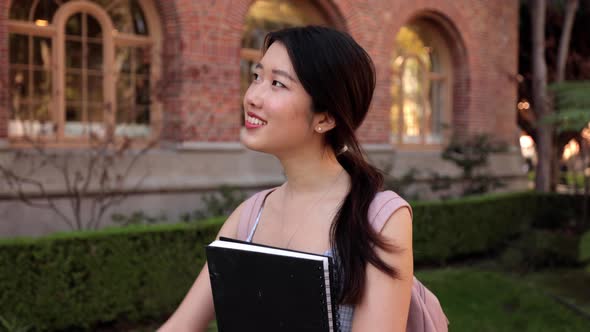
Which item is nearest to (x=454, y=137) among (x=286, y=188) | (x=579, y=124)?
(x=579, y=124)

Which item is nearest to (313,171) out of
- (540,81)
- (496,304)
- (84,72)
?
(496,304)

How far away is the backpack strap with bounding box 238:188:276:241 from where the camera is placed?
1620mm

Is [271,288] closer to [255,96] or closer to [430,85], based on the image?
[255,96]

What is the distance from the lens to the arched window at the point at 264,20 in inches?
334

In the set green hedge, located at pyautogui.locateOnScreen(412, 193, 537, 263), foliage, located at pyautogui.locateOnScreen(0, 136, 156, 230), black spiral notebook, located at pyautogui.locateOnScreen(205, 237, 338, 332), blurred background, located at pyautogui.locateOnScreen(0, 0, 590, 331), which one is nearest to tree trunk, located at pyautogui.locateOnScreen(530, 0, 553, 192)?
blurred background, located at pyautogui.locateOnScreen(0, 0, 590, 331)

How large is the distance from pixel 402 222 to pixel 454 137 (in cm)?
960

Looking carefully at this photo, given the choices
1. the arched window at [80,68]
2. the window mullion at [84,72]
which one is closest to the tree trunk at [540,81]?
the arched window at [80,68]

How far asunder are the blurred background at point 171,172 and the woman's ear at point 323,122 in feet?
12.3

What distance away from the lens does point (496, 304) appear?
6211 millimetres

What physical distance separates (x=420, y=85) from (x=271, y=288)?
34.9 ft

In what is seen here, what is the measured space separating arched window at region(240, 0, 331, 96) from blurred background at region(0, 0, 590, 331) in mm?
30

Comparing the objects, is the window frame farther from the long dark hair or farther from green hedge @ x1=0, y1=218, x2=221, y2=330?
the long dark hair

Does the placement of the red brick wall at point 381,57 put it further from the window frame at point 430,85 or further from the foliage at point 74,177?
the foliage at point 74,177

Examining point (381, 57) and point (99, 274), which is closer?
point (99, 274)
